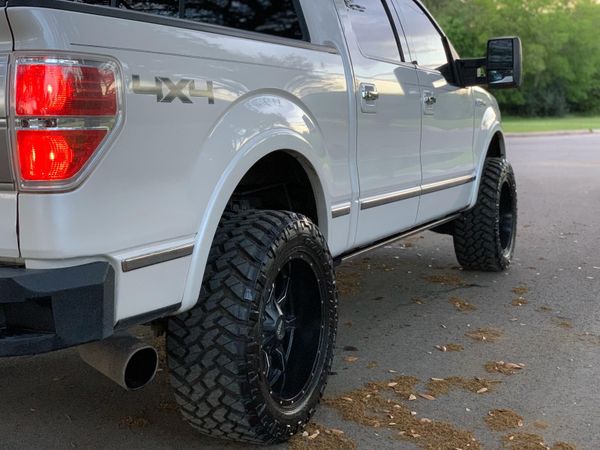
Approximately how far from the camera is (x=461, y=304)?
522 cm

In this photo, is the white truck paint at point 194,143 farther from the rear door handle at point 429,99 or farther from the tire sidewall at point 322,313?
the rear door handle at point 429,99

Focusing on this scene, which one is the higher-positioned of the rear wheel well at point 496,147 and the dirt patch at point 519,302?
the rear wheel well at point 496,147

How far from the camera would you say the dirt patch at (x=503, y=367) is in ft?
12.9

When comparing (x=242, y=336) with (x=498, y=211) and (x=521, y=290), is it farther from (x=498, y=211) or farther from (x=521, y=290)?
(x=498, y=211)

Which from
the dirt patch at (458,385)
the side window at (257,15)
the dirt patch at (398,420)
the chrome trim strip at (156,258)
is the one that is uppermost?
the side window at (257,15)

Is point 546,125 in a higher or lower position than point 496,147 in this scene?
lower

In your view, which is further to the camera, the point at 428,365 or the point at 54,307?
the point at 428,365

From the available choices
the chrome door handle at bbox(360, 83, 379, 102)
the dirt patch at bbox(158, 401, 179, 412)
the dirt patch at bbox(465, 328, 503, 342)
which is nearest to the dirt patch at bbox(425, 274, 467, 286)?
the dirt patch at bbox(465, 328, 503, 342)

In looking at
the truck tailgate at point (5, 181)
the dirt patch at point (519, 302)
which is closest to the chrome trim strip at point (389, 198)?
the dirt patch at point (519, 302)

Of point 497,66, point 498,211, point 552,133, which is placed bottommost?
point 552,133

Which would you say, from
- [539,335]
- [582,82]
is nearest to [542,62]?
[582,82]

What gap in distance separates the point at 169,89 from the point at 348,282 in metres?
3.57

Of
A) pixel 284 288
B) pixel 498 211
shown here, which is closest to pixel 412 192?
pixel 284 288

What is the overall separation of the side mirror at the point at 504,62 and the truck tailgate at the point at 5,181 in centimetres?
365
